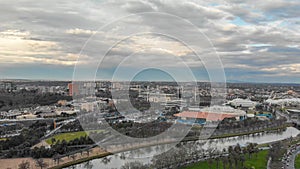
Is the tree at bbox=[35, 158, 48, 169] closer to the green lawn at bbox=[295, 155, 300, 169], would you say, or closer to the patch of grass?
the patch of grass

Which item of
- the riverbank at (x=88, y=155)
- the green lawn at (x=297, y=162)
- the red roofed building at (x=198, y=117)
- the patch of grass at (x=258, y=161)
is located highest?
the red roofed building at (x=198, y=117)

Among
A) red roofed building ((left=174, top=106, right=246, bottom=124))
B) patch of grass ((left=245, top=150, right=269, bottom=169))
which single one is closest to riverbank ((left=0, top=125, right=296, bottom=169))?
patch of grass ((left=245, top=150, right=269, bottom=169))

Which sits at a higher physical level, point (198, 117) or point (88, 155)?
point (198, 117)

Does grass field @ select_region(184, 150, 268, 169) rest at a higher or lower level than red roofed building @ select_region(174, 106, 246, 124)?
lower

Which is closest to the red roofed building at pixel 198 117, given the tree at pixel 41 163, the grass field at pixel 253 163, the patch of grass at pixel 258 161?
the patch of grass at pixel 258 161

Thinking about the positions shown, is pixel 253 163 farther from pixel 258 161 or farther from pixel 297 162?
pixel 297 162

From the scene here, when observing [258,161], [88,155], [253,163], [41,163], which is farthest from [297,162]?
[41,163]

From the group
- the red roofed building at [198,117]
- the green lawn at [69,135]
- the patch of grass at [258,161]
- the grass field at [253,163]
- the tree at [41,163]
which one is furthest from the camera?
the red roofed building at [198,117]

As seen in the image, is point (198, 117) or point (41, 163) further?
point (198, 117)

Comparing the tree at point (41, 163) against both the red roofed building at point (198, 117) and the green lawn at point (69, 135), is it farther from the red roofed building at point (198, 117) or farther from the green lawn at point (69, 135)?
the red roofed building at point (198, 117)

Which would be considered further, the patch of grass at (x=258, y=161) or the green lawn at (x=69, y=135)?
the green lawn at (x=69, y=135)

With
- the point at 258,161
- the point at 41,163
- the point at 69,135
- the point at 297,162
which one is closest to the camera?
the point at 41,163

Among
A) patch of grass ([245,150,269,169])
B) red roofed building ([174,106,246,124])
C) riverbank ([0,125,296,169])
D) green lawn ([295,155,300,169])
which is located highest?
red roofed building ([174,106,246,124])
